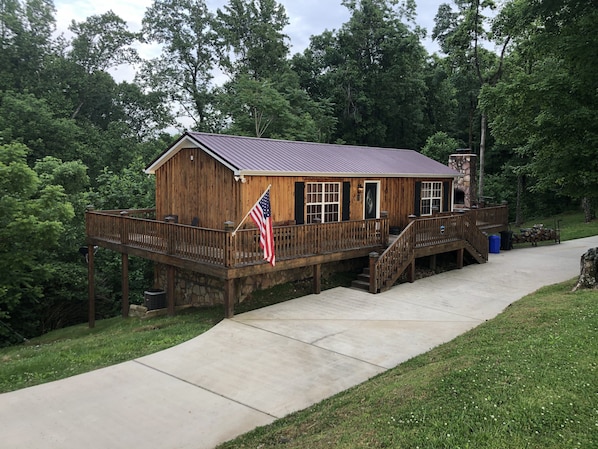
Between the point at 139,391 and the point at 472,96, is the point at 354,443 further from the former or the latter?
the point at 472,96

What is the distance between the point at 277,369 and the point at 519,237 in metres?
18.2

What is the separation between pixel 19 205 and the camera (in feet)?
51.6

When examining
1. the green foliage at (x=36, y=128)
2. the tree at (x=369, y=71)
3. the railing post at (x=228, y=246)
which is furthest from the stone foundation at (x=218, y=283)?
the tree at (x=369, y=71)

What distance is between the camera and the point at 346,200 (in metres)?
15.9

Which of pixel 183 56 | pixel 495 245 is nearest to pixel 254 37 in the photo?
pixel 183 56

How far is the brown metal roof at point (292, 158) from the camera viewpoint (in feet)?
44.0

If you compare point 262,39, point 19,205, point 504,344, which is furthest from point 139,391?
point 262,39

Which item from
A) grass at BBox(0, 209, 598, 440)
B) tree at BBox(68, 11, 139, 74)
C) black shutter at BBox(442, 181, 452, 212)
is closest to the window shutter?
black shutter at BBox(442, 181, 452, 212)

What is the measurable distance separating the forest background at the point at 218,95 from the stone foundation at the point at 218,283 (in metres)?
5.97


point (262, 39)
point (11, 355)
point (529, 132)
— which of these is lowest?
point (11, 355)

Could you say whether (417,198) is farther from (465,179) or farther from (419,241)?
(465,179)

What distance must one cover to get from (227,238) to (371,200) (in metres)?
7.18

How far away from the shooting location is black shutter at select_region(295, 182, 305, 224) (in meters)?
14.3

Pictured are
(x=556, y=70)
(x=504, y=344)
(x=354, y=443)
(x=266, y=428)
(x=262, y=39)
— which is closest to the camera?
(x=354, y=443)
